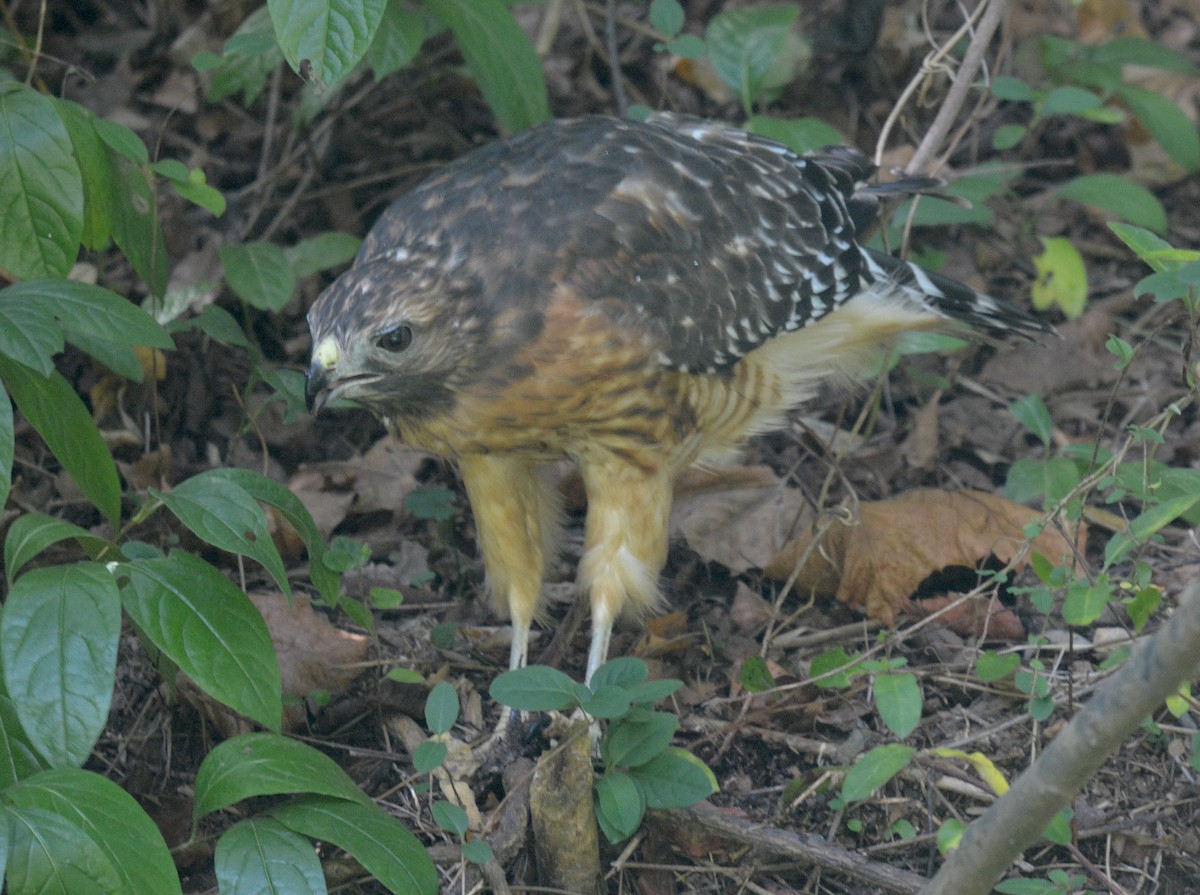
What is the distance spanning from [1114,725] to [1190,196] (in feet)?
17.1

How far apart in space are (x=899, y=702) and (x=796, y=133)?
2.76m

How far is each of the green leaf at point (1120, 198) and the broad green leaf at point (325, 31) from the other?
371 centimetres

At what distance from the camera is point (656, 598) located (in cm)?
443

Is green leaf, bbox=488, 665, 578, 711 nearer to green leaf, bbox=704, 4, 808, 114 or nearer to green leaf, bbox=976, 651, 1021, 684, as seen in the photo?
green leaf, bbox=976, 651, 1021, 684

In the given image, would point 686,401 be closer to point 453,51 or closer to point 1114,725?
point 1114,725

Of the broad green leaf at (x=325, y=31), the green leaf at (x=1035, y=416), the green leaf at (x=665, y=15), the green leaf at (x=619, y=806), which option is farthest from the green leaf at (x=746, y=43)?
the green leaf at (x=619, y=806)

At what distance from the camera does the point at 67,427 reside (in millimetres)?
3352

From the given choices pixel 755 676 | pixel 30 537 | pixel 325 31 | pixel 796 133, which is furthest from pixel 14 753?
pixel 796 133

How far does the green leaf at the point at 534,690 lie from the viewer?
10.9 ft

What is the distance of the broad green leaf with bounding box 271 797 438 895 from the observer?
10.0ft

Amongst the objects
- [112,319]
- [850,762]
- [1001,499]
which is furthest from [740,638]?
[112,319]

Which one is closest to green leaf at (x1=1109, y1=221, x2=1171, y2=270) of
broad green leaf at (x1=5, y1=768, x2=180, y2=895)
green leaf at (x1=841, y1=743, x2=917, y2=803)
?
green leaf at (x1=841, y1=743, x2=917, y2=803)

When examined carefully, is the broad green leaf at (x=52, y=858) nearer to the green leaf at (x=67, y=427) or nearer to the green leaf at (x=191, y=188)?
the green leaf at (x=67, y=427)

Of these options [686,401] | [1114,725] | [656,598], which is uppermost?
[1114,725]
